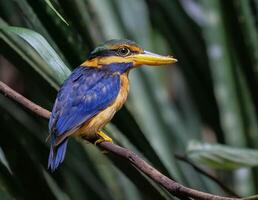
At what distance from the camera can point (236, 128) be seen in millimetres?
2189

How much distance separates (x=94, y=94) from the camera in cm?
187

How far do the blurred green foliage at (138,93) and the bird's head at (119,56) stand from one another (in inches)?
1.7

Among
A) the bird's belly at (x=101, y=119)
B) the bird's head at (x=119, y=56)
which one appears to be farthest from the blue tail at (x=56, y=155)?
the bird's head at (x=119, y=56)

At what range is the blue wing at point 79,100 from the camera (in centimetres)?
162

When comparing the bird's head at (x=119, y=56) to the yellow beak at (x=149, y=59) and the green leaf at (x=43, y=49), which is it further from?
the green leaf at (x=43, y=49)

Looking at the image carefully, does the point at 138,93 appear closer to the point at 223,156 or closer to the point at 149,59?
the point at 149,59

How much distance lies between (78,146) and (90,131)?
408 millimetres

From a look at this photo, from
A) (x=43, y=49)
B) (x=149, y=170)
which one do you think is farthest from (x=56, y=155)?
(x=149, y=170)

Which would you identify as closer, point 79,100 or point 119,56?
point 79,100

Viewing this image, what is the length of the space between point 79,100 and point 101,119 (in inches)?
2.9

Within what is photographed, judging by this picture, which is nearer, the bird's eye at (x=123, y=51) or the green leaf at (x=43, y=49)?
the green leaf at (x=43, y=49)

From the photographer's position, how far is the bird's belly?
1768mm

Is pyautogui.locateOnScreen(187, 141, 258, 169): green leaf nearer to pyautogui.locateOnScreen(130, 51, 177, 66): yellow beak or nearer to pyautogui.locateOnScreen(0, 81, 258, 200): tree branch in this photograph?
pyautogui.locateOnScreen(130, 51, 177, 66): yellow beak

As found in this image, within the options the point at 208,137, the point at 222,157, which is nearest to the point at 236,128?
the point at 222,157
